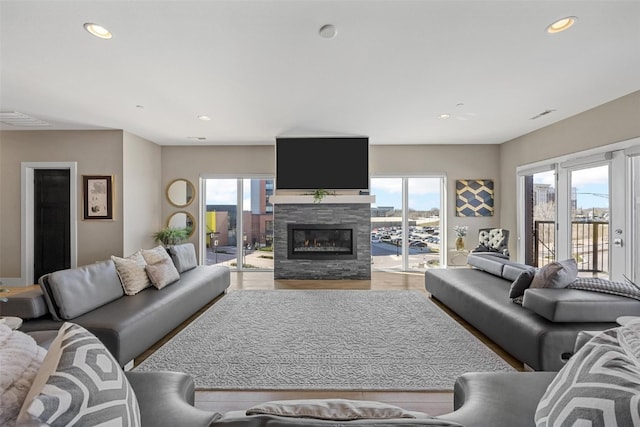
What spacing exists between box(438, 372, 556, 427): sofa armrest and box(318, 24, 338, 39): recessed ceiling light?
7.84 ft

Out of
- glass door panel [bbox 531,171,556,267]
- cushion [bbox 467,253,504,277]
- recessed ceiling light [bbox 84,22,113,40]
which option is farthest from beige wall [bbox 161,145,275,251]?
glass door panel [bbox 531,171,556,267]

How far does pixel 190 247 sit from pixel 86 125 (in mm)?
2623

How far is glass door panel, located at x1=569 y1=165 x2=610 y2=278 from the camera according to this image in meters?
3.91

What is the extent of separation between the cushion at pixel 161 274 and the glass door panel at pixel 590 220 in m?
5.49

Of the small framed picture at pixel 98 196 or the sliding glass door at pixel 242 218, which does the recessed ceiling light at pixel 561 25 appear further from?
the small framed picture at pixel 98 196

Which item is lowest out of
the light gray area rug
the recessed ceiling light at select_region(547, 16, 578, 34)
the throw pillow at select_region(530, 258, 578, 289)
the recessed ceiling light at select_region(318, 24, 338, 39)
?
the light gray area rug

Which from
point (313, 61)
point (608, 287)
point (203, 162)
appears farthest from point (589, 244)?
point (203, 162)

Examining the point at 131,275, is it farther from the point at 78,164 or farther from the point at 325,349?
the point at 78,164

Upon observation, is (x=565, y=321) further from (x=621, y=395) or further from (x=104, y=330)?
(x=104, y=330)

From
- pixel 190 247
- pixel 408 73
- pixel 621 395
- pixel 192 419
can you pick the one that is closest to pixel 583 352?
pixel 621 395

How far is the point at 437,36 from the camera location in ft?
7.55

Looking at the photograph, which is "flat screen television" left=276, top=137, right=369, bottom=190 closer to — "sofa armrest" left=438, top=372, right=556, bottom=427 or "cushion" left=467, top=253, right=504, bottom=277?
"cushion" left=467, top=253, right=504, bottom=277

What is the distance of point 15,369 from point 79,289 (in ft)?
6.18

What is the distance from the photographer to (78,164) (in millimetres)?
4961
